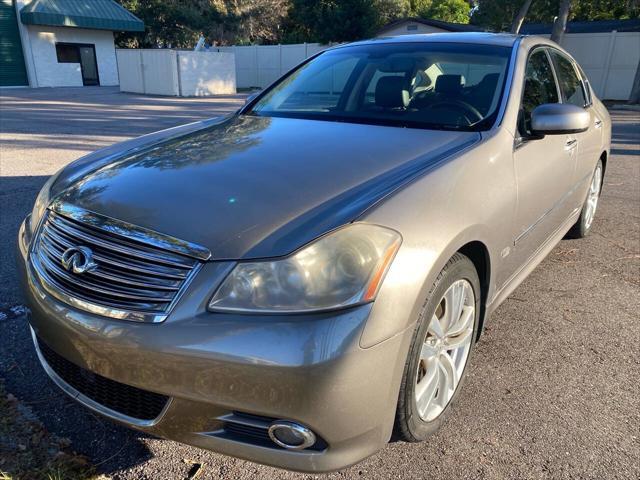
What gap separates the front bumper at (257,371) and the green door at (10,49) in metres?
31.3

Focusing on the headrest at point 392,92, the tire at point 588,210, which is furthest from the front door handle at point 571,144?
the headrest at point 392,92

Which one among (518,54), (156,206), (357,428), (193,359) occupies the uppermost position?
(518,54)

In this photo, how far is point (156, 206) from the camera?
1942 mm

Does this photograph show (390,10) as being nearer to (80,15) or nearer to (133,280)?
(80,15)

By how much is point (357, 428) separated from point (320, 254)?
57cm

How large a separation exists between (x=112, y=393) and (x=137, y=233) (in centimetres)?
59

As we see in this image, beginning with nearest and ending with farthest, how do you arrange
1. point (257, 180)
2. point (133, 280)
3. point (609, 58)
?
point (133, 280) < point (257, 180) < point (609, 58)

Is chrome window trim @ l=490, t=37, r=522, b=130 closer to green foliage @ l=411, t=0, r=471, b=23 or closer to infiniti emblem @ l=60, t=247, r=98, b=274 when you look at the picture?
infiniti emblem @ l=60, t=247, r=98, b=274

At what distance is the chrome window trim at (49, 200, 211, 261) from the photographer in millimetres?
1711

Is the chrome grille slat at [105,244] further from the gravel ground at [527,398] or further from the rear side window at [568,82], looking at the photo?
the rear side window at [568,82]

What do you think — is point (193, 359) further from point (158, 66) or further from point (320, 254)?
point (158, 66)

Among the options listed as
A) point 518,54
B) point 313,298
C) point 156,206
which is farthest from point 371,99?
point 313,298

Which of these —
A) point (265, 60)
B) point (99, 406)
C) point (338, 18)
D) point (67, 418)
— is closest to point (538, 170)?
point (99, 406)

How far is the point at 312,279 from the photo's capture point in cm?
164
